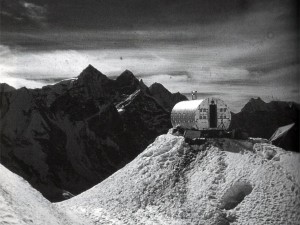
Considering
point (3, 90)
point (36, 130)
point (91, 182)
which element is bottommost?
point (91, 182)

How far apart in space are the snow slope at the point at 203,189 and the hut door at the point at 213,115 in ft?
9.13

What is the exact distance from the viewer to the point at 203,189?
A: 27.9m

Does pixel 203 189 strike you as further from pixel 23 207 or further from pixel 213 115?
pixel 23 207

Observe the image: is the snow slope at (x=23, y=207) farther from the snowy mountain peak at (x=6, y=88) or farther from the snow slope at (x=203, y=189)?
the snowy mountain peak at (x=6, y=88)

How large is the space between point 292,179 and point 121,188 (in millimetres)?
13019

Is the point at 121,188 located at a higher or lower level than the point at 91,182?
higher

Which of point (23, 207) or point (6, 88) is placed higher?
point (6, 88)

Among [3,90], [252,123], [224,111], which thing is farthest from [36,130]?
[224,111]

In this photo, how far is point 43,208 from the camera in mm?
23609

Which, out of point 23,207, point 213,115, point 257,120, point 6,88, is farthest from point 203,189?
point 6,88

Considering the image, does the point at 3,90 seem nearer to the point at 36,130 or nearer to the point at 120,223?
the point at 36,130

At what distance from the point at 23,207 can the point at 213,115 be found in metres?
19.0

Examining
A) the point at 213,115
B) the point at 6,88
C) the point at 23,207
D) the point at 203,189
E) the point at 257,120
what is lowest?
the point at 203,189

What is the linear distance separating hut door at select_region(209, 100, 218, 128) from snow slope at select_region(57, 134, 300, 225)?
9.13ft
